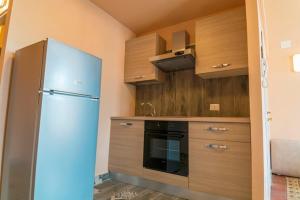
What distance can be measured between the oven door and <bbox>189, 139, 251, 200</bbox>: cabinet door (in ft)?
0.37

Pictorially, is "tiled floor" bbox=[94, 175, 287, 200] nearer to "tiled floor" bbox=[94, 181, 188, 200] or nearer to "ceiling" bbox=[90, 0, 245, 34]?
"tiled floor" bbox=[94, 181, 188, 200]

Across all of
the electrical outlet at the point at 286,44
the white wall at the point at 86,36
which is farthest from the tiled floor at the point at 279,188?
the electrical outlet at the point at 286,44

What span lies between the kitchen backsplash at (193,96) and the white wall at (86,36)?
0.34m

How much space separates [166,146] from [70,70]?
1.42 metres

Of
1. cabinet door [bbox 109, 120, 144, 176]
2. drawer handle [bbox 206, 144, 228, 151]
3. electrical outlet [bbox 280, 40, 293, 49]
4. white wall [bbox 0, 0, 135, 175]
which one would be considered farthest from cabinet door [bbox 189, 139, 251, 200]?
electrical outlet [bbox 280, 40, 293, 49]

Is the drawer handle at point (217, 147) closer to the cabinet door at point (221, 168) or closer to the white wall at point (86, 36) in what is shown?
the cabinet door at point (221, 168)

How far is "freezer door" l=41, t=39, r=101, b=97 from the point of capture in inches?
58.9

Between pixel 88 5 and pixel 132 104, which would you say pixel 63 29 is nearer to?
pixel 88 5

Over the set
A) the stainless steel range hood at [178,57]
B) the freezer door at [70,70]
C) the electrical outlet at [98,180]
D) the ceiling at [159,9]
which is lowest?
the electrical outlet at [98,180]

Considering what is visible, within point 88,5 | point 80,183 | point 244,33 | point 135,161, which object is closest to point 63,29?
point 88,5

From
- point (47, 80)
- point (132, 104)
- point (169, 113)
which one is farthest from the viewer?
point (132, 104)

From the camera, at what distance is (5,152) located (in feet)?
5.33

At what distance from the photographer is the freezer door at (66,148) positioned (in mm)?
1414

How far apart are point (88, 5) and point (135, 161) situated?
2248 mm
